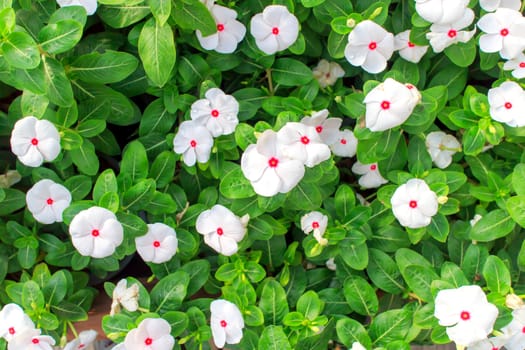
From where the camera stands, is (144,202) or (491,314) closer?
(491,314)

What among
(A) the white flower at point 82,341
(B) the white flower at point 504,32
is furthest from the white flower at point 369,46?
(A) the white flower at point 82,341

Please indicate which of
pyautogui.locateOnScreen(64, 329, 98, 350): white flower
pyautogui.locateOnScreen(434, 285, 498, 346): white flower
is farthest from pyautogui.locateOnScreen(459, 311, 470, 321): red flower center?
pyautogui.locateOnScreen(64, 329, 98, 350): white flower

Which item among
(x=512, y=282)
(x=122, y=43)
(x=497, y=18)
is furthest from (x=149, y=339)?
(x=497, y=18)

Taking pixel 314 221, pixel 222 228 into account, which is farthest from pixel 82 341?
pixel 314 221

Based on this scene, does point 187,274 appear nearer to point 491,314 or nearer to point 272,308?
point 272,308

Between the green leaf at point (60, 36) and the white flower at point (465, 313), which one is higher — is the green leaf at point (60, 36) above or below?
above

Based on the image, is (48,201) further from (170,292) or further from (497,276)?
(497,276)

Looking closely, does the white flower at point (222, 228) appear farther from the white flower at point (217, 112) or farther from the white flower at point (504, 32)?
the white flower at point (504, 32)

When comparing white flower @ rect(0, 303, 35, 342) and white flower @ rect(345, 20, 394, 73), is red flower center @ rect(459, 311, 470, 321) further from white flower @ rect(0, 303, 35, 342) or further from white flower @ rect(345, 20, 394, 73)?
white flower @ rect(0, 303, 35, 342)
